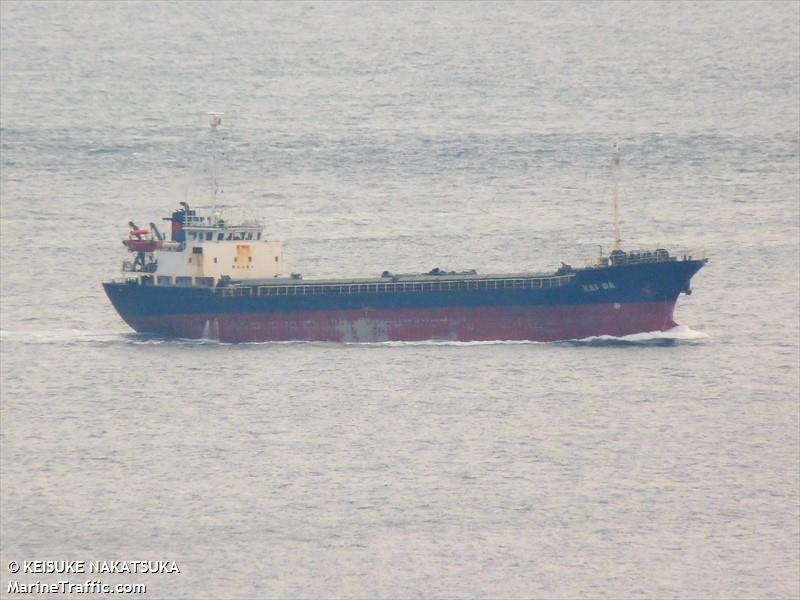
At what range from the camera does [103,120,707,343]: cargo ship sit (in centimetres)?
7281

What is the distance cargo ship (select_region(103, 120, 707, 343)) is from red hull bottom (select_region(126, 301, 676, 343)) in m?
0.04

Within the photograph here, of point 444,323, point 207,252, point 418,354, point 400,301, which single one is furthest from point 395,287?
point 207,252

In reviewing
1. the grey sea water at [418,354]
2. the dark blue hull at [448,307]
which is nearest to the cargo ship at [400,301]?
the dark blue hull at [448,307]

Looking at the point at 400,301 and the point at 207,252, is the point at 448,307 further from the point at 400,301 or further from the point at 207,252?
the point at 207,252

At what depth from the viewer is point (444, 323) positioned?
243 ft

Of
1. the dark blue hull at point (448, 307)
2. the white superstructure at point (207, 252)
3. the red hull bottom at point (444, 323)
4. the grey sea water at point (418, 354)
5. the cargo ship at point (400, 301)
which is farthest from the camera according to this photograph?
the white superstructure at point (207, 252)

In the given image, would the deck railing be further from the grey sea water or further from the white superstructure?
the white superstructure

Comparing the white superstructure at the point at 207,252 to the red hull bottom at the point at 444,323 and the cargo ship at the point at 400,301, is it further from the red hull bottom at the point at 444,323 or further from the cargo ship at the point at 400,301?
the red hull bottom at the point at 444,323

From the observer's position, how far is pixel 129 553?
48.3 metres

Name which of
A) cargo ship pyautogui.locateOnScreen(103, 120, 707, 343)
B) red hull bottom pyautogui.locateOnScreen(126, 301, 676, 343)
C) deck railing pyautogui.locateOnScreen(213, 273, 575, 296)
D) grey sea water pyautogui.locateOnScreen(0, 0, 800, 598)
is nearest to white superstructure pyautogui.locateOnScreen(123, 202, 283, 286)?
cargo ship pyautogui.locateOnScreen(103, 120, 707, 343)

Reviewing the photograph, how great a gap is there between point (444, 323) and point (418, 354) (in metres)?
2.41

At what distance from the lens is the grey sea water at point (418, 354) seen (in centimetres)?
4925

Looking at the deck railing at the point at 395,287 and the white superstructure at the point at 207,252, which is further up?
the white superstructure at the point at 207,252

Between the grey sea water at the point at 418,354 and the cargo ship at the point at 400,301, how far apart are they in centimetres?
95
